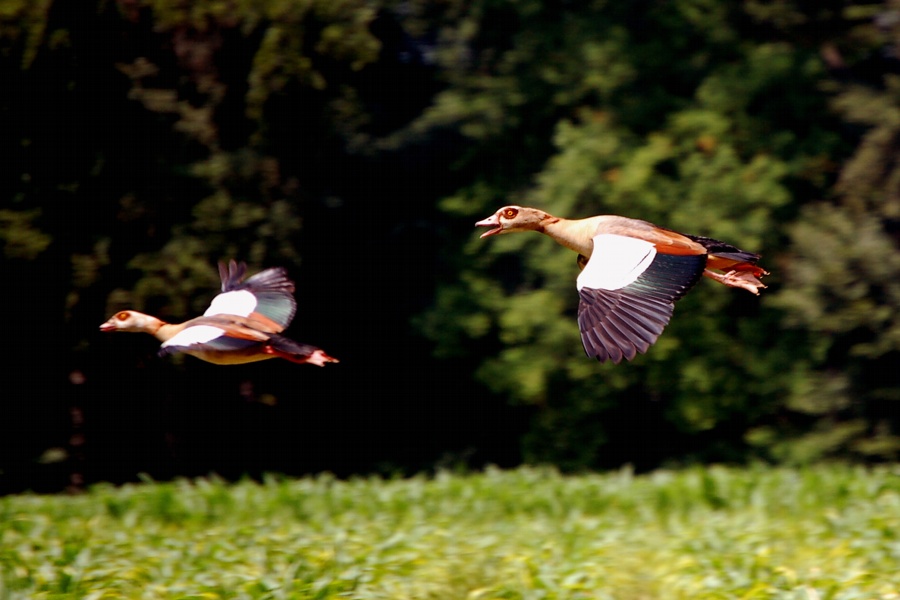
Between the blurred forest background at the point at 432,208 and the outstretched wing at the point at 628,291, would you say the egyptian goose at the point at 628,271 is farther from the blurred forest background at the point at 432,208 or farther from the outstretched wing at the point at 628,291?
the blurred forest background at the point at 432,208

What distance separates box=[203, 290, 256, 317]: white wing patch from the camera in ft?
14.4

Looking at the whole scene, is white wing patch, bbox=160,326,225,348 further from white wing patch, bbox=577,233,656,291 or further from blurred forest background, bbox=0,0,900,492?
blurred forest background, bbox=0,0,900,492

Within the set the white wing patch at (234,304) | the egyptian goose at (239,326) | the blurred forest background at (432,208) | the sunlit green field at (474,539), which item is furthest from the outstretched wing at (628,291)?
the blurred forest background at (432,208)

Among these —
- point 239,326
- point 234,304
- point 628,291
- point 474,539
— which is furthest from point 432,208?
point 628,291

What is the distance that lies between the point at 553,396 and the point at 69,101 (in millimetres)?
5135

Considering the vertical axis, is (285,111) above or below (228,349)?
above

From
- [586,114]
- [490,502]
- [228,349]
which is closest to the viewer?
[228,349]

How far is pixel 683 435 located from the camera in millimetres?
12625

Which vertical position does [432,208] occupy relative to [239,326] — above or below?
above

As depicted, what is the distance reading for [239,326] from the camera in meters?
3.98

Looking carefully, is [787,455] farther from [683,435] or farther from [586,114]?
[586,114]

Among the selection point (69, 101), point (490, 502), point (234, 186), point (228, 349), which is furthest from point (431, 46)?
point (228, 349)

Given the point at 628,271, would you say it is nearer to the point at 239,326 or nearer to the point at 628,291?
the point at 628,291

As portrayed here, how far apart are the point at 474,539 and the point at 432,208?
6.02 meters
